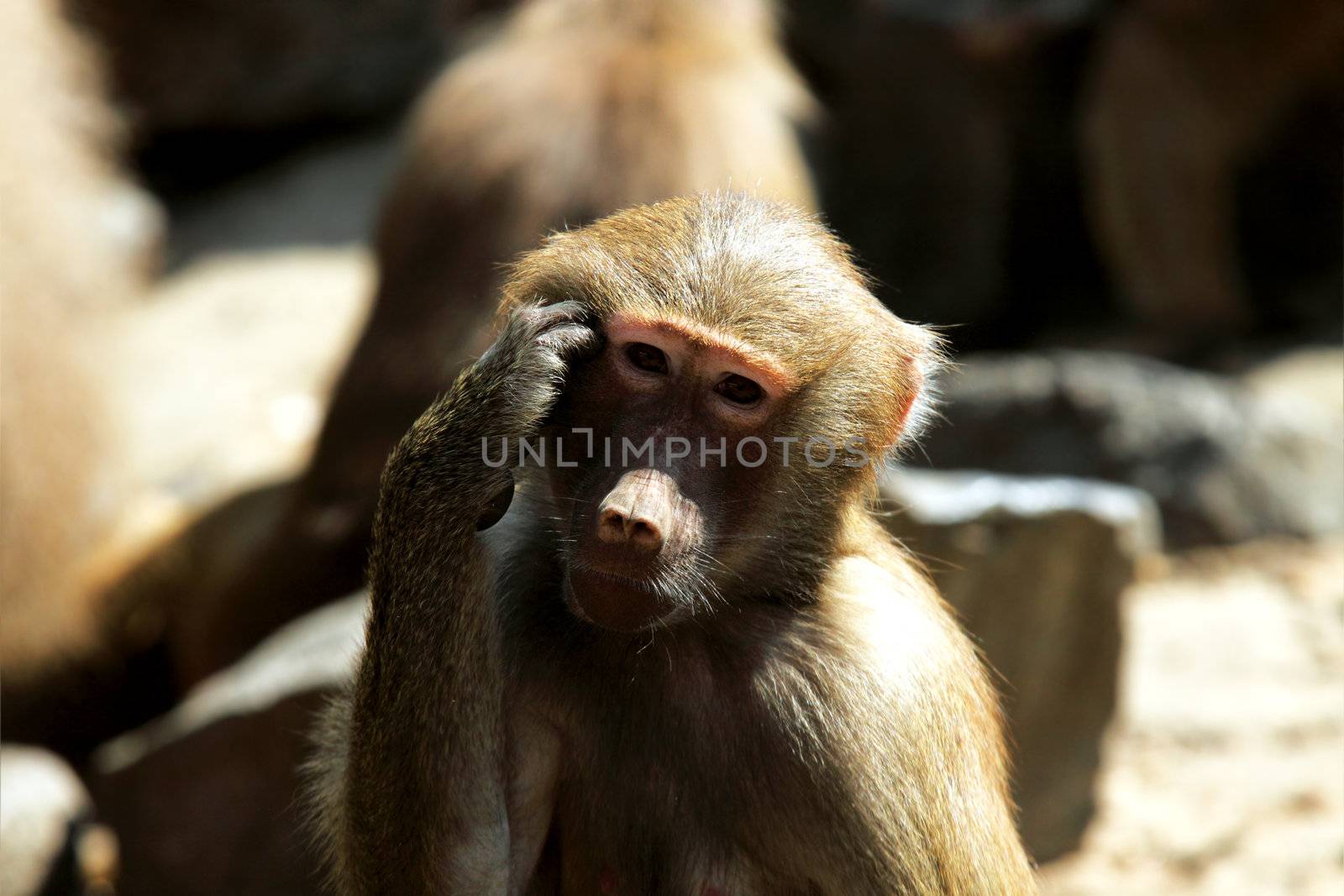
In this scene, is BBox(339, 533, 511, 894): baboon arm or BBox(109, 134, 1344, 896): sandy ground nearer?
BBox(339, 533, 511, 894): baboon arm

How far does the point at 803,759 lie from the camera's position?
6.69ft

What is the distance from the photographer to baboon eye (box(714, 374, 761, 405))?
77.4 inches

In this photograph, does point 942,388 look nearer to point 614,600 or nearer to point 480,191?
point 480,191

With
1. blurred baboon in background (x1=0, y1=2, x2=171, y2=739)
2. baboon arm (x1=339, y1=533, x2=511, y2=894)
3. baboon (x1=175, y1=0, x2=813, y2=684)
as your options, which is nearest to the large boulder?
baboon (x1=175, y1=0, x2=813, y2=684)

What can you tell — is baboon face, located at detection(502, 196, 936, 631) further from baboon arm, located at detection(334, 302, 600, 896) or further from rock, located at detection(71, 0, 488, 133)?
rock, located at detection(71, 0, 488, 133)

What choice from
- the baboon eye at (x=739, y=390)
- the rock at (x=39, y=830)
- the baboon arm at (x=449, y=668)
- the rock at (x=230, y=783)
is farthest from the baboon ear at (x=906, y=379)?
the rock at (x=39, y=830)

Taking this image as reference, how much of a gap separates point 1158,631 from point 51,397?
10.8 feet

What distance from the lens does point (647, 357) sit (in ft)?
6.48

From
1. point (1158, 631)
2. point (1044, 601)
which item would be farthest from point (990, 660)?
point (1158, 631)

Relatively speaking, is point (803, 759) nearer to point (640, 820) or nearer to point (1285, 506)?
point (640, 820)

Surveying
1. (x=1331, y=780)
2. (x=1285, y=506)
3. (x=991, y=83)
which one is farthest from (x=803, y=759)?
(x=991, y=83)

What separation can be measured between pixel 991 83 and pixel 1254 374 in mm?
1836

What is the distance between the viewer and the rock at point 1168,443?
5082 millimetres

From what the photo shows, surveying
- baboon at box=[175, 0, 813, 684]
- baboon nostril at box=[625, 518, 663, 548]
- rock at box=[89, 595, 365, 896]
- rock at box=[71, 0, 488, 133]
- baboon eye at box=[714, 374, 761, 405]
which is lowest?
rock at box=[71, 0, 488, 133]
